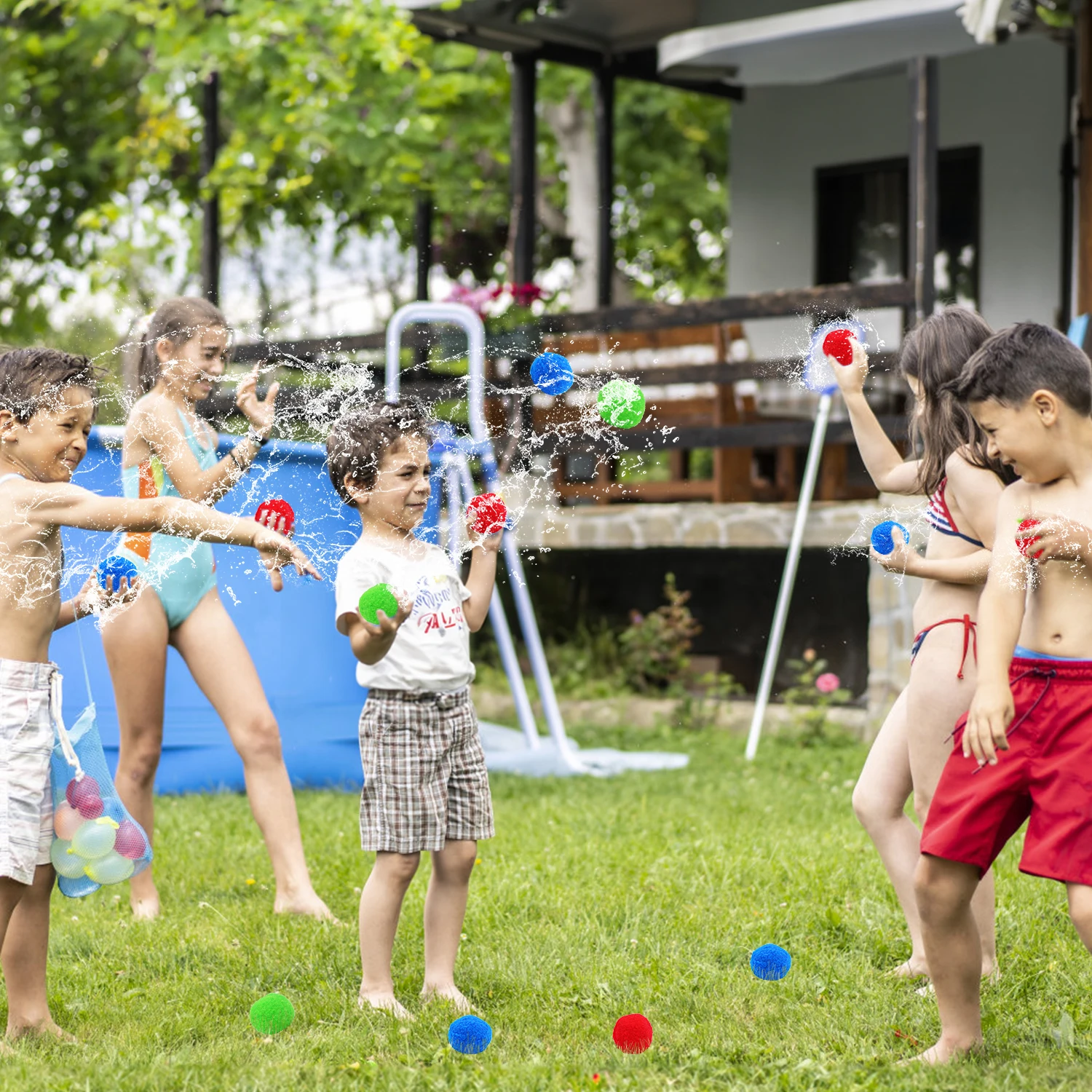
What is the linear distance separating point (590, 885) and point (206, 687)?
51.4 inches

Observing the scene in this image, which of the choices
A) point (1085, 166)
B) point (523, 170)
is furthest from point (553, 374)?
point (523, 170)

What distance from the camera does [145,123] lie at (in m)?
13.3

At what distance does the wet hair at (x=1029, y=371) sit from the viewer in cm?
275

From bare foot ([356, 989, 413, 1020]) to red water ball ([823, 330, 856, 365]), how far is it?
1.81 metres

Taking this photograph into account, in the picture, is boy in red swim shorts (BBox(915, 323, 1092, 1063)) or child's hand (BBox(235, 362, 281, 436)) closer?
boy in red swim shorts (BBox(915, 323, 1092, 1063))

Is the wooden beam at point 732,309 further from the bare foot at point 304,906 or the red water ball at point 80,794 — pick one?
the red water ball at point 80,794

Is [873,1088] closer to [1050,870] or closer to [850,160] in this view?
[1050,870]

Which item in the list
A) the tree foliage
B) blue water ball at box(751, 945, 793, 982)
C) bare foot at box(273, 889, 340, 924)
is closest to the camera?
blue water ball at box(751, 945, 793, 982)

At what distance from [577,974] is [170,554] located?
162cm

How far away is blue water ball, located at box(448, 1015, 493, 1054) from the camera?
9.86 ft

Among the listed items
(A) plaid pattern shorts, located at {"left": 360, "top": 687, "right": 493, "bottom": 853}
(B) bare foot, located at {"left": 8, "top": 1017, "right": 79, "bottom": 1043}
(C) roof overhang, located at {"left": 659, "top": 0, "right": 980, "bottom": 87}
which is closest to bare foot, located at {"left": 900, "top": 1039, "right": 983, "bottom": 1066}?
(A) plaid pattern shorts, located at {"left": 360, "top": 687, "right": 493, "bottom": 853}

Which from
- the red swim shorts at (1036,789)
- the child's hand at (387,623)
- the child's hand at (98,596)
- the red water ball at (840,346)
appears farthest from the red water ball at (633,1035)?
the red water ball at (840,346)

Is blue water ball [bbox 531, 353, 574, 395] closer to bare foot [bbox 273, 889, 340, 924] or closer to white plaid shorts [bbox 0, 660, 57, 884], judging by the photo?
white plaid shorts [bbox 0, 660, 57, 884]

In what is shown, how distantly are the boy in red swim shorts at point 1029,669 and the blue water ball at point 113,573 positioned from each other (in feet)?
5.83
